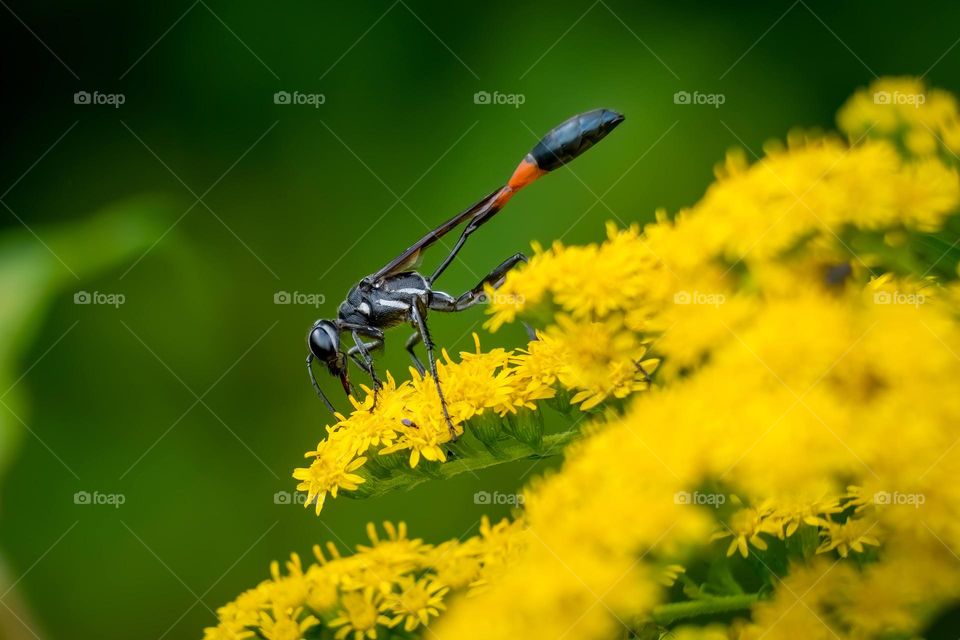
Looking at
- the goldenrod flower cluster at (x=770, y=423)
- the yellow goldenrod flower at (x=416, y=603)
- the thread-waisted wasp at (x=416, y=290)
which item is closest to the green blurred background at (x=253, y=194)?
the thread-waisted wasp at (x=416, y=290)

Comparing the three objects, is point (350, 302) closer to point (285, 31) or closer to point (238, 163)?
point (238, 163)

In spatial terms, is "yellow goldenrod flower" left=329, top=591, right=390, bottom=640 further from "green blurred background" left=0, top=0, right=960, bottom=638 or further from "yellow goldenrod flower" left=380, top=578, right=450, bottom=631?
"green blurred background" left=0, top=0, right=960, bottom=638

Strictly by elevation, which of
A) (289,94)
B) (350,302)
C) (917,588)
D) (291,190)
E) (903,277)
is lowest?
(917,588)

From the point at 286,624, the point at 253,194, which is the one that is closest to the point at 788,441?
the point at 286,624

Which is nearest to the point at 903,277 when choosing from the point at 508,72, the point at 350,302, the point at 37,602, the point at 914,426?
the point at 914,426

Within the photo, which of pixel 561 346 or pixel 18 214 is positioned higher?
pixel 18 214

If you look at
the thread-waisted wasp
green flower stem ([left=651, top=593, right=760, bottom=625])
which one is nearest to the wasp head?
the thread-waisted wasp
